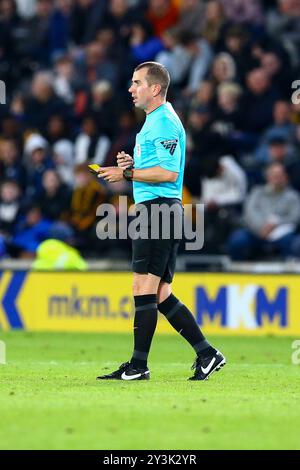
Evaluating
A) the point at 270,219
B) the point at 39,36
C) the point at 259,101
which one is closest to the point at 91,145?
the point at 259,101

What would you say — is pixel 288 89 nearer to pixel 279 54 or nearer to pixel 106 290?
pixel 279 54

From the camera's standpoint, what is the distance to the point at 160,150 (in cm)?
908

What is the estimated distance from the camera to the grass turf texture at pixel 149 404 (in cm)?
661

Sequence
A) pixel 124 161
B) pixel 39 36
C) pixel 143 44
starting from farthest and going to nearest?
pixel 39 36 → pixel 143 44 → pixel 124 161

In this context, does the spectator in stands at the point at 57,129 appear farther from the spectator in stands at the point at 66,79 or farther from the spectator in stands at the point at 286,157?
the spectator in stands at the point at 286,157

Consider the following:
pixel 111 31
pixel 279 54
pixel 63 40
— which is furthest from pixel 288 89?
pixel 63 40

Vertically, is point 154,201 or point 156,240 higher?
Answer: point 154,201

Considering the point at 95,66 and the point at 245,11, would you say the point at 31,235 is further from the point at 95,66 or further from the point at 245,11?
the point at 245,11

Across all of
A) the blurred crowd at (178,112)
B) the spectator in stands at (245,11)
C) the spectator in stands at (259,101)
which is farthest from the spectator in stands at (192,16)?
the spectator in stands at (259,101)

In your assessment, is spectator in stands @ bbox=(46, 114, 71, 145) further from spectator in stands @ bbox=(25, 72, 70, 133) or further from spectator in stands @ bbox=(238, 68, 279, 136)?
spectator in stands @ bbox=(238, 68, 279, 136)

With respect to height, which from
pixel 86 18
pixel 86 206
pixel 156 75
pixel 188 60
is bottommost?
pixel 156 75

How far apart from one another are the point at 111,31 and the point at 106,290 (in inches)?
235

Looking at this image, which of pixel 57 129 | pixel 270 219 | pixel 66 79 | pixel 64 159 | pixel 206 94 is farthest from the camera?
pixel 66 79

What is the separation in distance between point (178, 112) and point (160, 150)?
899 cm
